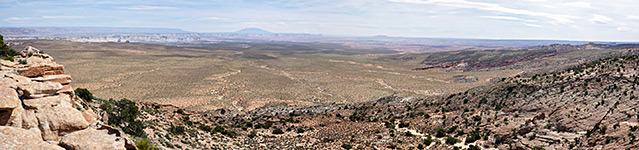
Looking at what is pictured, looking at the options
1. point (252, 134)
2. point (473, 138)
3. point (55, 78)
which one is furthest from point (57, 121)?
point (473, 138)

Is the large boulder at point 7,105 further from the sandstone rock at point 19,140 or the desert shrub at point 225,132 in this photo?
the desert shrub at point 225,132

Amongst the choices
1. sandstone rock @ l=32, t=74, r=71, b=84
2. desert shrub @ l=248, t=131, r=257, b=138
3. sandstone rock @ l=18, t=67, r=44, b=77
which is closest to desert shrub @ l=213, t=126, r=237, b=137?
desert shrub @ l=248, t=131, r=257, b=138

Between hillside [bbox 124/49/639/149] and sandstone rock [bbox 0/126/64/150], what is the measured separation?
21.8ft

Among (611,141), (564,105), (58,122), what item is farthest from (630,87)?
(58,122)

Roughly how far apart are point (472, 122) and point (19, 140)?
2073cm

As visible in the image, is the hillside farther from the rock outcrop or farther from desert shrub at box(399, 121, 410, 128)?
the rock outcrop

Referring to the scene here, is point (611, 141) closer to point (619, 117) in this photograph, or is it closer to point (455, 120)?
point (619, 117)

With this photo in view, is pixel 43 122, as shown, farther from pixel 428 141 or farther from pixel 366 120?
pixel 366 120

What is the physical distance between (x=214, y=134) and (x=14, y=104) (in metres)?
11.9

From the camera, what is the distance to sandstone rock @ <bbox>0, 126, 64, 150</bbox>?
6934mm

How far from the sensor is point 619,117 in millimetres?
14094

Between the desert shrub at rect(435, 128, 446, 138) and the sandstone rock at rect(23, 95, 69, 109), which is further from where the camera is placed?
the desert shrub at rect(435, 128, 446, 138)

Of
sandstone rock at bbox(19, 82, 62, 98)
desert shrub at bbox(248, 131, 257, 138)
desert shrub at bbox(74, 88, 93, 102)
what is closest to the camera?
sandstone rock at bbox(19, 82, 62, 98)

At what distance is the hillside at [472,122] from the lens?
14.6 m
